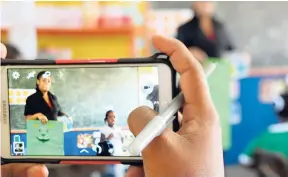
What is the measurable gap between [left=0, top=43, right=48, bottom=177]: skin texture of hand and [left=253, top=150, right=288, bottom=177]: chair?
912 mm

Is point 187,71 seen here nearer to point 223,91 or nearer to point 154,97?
point 154,97

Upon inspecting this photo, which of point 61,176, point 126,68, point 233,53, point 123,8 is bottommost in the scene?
point 61,176

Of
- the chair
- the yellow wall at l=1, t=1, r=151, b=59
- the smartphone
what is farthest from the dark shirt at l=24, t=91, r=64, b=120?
the yellow wall at l=1, t=1, r=151, b=59

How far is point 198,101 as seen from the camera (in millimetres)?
462

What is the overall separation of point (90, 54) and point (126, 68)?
1.28 m

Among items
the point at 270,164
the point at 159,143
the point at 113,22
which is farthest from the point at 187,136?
the point at 113,22

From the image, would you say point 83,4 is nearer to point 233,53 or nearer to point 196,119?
point 233,53

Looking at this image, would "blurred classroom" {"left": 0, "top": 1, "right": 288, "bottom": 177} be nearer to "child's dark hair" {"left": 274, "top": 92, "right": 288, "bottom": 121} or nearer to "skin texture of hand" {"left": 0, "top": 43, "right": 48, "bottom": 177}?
"child's dark hair" {"left": 274, "top": 92, "right": 288, "bottom": 121}

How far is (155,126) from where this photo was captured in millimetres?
415

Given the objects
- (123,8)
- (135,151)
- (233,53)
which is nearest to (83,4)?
(123,8)

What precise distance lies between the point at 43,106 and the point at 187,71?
159 mm

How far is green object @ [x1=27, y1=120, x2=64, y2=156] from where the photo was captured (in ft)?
1.69

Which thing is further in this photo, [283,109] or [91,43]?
[91,43]

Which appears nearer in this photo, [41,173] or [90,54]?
[41,173]
